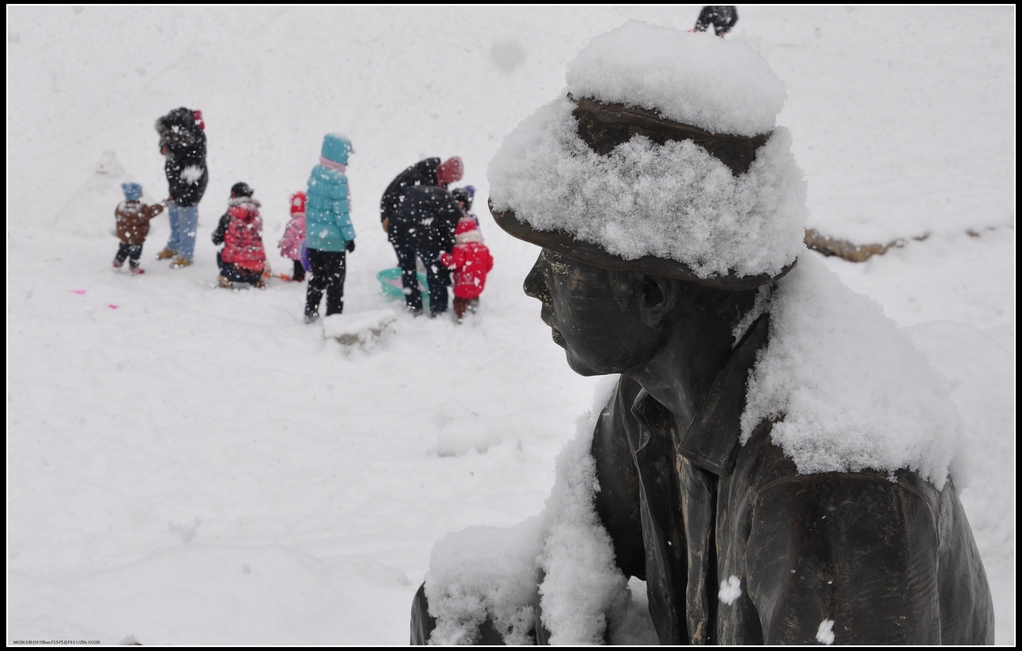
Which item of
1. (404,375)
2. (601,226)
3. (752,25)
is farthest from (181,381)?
(752,25)

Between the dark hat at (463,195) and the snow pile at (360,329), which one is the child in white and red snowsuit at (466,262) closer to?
the dark hat at (463,195)

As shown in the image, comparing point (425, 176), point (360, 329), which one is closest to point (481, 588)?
point (360, 329)

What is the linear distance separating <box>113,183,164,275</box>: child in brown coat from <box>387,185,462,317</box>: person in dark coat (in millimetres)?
3349

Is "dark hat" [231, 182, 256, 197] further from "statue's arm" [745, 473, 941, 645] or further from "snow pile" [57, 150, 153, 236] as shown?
"statue's arm" [745, 473, 941, 645]

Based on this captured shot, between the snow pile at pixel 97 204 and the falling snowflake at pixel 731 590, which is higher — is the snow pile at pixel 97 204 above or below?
above

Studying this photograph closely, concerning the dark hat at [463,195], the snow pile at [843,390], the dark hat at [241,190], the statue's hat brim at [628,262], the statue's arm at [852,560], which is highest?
the dark hat at [463,195]

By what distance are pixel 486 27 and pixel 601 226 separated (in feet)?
60.6

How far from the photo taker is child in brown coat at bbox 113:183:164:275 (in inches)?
376

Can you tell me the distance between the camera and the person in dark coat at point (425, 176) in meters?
8.37

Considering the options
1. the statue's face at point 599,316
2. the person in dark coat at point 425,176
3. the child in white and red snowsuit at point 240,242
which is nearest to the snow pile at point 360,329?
the person in dark coat at point 425,176

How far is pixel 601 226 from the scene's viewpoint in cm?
135

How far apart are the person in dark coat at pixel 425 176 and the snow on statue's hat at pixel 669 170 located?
704 centimetres

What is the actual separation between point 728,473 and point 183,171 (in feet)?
33.4

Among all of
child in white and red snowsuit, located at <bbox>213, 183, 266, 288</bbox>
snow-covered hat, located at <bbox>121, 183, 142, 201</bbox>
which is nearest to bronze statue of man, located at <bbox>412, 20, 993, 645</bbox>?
child in white and red snowsuit, located at <bbox>213, 183, 266, 288</bbox>
